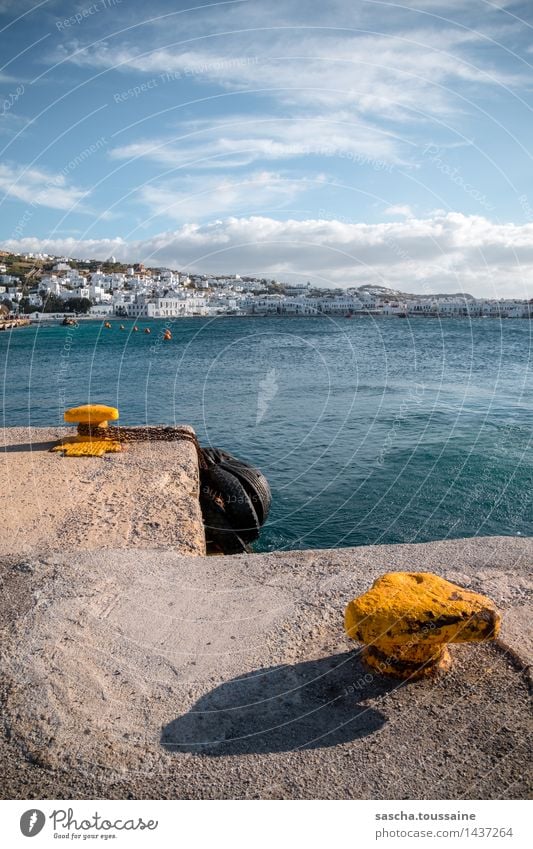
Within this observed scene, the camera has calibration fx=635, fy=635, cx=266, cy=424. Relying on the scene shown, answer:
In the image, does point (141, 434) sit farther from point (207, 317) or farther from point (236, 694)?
point (207, 317)

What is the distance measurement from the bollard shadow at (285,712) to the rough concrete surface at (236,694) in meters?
0.01

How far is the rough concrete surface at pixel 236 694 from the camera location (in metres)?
4.55

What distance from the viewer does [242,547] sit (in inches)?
476

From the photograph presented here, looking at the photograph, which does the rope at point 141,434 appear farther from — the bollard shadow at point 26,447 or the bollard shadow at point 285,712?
the bollard shadow at point 285,712

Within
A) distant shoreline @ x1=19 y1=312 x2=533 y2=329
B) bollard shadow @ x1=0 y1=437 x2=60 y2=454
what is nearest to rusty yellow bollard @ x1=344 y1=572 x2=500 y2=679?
bollard shadow @ x1=0 y1=437 x2=60 y2=454

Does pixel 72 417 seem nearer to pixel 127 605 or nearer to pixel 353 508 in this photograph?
pixel 353 508

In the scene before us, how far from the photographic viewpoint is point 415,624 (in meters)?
5.28

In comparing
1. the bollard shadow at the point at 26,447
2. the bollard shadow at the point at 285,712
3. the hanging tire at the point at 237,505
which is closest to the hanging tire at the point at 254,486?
the hanging tire at the point at 237,505

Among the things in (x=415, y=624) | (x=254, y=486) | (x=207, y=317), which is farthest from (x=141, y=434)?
(x=207, y=317)

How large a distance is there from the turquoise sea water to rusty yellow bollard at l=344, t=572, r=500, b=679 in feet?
23.9

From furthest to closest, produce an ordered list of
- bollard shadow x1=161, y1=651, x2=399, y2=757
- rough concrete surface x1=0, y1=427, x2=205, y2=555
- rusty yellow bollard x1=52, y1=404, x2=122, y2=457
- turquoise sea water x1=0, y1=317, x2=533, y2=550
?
turquoise sea water x1=0, y1=317, x2=533, y2=550, rusty yellow bollard x1=52, y1=404, x2=122, y2=457, rough concrete surface x1=0, y1=427, x2=205, y2=555, bollard shadow x1=161, y1=651, x2=399, y2=757

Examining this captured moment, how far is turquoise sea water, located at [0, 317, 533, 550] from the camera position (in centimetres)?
1443

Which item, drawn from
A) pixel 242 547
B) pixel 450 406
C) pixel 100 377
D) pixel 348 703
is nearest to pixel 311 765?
pixel 348 703

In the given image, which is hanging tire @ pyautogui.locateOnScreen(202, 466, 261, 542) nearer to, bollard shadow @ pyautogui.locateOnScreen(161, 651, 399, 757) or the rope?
the rope
